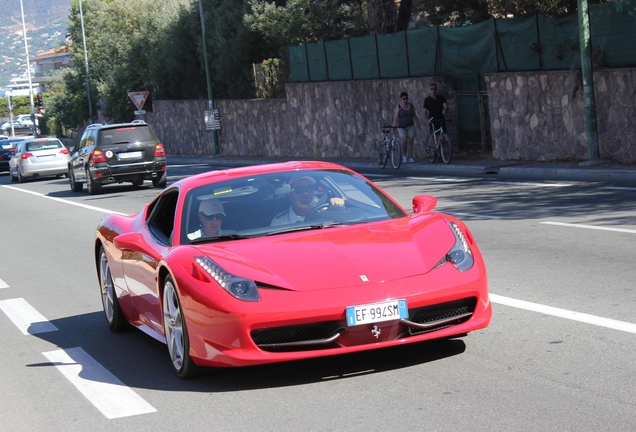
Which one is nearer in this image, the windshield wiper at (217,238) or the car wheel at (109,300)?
the windshield wiper at (217,238)

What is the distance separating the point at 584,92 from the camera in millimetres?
20438

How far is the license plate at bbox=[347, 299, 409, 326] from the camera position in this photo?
5.69 meters

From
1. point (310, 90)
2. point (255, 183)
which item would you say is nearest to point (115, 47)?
point (310, 90)

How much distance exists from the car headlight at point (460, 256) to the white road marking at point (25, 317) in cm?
389

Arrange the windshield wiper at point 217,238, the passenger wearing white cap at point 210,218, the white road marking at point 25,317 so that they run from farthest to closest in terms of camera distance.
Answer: the white road marking at point 25,317 < the passenger wearing white cap at point 210,218 < the windshield wiper at point 217,238

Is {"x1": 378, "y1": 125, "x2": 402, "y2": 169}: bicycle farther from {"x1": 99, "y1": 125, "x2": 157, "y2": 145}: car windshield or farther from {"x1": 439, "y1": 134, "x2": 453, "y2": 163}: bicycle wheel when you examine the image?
{"x1": 99, "y1": 125, "x2": 157, "y2": 145}: car windshield

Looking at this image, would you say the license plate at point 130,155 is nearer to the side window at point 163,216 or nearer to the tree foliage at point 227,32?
the tree foliage at point 227,32

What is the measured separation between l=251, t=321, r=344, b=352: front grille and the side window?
5.75ft

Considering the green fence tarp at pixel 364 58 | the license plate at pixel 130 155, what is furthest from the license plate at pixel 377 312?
the green fence tarp at pixel 364 58

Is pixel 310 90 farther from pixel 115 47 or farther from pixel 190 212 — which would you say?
pixel 115 47

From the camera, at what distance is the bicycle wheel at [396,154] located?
25745 mm

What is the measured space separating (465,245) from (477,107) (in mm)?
20856

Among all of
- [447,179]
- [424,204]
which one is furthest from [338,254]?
[447,179]

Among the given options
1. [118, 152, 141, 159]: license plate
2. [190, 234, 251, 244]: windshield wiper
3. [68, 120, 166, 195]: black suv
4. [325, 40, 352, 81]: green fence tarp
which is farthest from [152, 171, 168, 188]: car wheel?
[190, 234, 251, 244]: windshield wiper
